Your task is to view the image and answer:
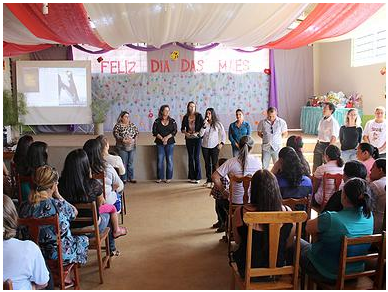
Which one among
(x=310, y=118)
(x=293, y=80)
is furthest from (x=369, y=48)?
(x=293, y=80)

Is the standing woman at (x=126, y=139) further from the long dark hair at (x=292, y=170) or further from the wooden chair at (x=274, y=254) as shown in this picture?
the wooden chair at (x=274, y=254)

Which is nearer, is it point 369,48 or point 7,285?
point 7,285

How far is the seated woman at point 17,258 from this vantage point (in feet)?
6.53

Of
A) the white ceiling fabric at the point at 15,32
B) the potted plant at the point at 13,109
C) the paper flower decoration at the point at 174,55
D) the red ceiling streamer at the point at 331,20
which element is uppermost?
the paper flower decoration at the point at 174,55

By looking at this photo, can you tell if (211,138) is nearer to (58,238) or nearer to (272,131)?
(272,131)

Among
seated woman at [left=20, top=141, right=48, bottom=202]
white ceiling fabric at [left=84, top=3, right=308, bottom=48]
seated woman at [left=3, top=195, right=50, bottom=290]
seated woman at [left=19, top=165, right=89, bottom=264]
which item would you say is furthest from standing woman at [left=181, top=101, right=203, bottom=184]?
seated woman at [left=3, top=195, right=50, bottom=290]

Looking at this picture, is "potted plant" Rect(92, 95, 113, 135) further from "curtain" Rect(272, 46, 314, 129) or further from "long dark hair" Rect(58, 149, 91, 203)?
"long dark hair" Rect(58, 149, 91, 203)

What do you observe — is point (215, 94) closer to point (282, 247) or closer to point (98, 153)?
point (98, 153)

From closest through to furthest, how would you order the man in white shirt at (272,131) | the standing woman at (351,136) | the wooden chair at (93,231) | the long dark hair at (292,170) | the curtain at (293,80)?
1. the wooden chair at (93,231)
2. the long dark hair at (292,170)
3. the standing woman at (351,136)
4. the man in white shirt at (272,131)
5. the curtain at (293,80)

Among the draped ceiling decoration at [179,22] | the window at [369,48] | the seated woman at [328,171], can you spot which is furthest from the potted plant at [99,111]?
the seated woman at [328,171]

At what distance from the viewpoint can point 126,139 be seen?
257 inches

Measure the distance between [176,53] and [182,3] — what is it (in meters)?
5.96

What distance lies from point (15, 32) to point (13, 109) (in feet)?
13.7

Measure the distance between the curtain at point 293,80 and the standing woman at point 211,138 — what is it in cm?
428
